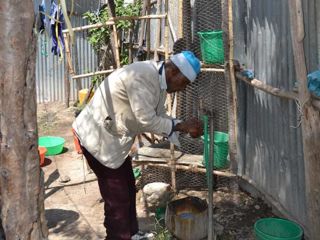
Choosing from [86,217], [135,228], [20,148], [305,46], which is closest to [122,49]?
[86,217]

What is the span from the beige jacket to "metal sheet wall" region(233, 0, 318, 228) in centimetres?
121

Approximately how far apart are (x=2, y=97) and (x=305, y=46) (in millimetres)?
2656

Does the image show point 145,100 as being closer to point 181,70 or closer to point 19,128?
point 181,70

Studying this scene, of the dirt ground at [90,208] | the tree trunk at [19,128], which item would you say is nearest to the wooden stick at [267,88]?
the dirt ground at [90,208]

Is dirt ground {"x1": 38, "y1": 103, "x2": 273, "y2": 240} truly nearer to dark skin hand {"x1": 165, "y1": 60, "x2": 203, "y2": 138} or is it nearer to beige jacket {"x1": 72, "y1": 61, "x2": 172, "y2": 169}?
beige jacket {"x1": 72, "y1": 61, "x2": 172, "y2": 169}

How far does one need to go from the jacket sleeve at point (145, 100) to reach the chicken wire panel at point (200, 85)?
7.59 ft

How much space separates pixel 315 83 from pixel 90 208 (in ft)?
11.3

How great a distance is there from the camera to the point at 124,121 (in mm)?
4203

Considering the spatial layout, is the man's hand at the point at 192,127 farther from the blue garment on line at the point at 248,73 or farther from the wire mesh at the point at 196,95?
the wire mesh at the point at 196,95

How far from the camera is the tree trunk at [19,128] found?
2.11 meters

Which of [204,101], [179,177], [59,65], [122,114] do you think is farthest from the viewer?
[59,65]

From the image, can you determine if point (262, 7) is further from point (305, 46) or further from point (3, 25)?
point (3, 25)

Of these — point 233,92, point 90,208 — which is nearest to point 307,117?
point 233,92

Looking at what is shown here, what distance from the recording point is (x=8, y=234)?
2326 millimetres
